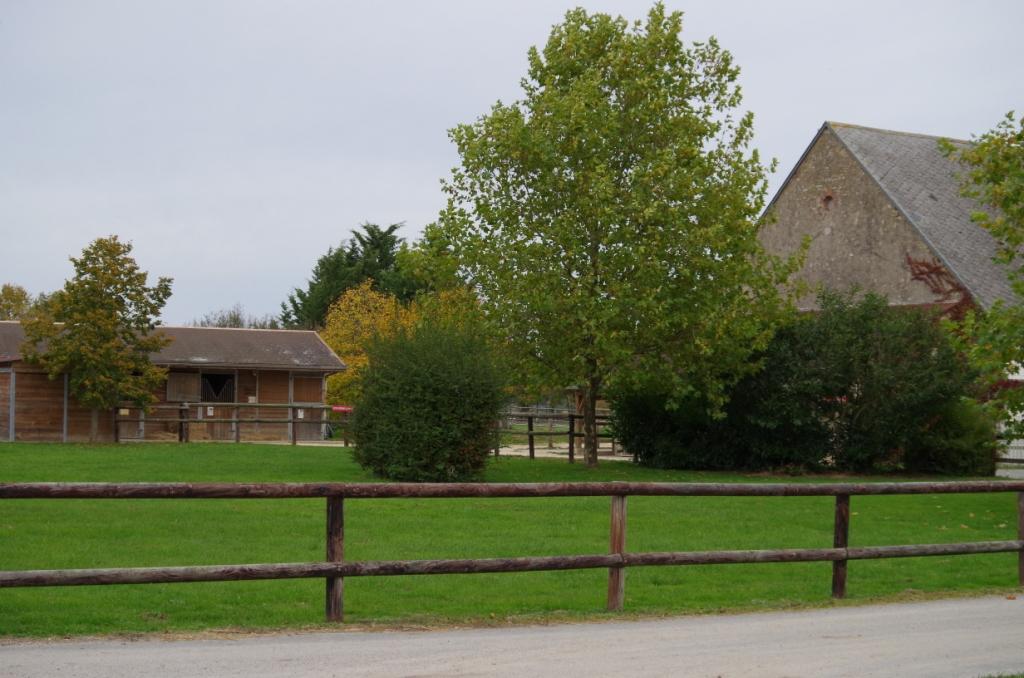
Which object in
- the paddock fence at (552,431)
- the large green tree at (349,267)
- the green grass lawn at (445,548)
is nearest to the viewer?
the green grass lawn at (445,548)

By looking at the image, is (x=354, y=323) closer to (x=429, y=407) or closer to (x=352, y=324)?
(x=352, y=324)

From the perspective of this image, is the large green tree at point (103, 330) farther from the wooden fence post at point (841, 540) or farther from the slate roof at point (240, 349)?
the wooden fence post at point (841, 540)

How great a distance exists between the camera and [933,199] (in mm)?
38062

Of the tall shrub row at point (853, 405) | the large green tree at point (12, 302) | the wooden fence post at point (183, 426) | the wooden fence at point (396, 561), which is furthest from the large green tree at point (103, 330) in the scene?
the large green tree at point (12, 302)

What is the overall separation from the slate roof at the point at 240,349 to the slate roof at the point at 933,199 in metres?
20.6

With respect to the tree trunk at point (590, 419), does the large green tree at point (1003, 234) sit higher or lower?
higher

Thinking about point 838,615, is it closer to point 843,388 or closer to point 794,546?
point 794,546

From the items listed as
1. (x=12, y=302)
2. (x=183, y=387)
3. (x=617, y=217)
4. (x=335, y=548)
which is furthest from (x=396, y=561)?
(x=12, y=302)

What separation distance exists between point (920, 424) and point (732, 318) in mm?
5963

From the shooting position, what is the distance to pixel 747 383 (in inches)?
1200

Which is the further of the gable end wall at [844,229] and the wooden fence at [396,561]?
the gable end wall at [844,229]

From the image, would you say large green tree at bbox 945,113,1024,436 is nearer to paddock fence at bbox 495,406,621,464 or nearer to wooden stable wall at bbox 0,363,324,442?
paddock fence at bbox 495,406,621,464

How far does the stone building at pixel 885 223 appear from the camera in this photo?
3566 centimetres

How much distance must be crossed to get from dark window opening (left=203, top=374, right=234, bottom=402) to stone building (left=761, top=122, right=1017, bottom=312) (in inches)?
799
